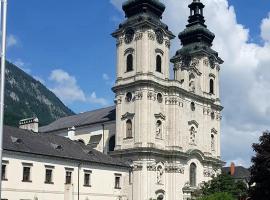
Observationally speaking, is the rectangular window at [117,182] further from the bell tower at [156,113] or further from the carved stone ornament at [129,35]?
the carved stone ornament at [129,35]

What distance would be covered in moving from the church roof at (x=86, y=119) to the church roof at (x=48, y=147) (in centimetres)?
1712

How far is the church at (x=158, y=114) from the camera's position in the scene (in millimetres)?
65375

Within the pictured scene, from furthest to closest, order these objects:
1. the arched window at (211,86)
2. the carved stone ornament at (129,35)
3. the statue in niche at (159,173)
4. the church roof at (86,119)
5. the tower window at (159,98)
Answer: the arched window at (211,86), the church roof at (86,119), the carved stone ornament at (129,35), the tower window at (159,98), the statue in niche at (159,173)

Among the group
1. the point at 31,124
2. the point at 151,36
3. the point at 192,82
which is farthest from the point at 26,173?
the point at 192,82

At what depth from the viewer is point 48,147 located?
54.1 metres

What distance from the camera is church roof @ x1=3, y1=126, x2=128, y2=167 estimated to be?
50.1 meters

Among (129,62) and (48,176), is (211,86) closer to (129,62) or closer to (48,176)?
(129,62)

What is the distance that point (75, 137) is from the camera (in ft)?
263

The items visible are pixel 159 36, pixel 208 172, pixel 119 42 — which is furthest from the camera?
pixel 208 172

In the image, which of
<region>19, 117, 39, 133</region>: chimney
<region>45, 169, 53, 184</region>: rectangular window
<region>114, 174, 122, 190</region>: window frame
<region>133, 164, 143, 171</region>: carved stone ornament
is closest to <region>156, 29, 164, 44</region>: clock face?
<region>133, 164, 143, 171</region>: carved stone ornament

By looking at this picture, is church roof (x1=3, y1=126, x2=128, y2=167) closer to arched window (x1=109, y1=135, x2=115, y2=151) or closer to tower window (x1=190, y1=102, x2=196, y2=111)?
arched window (x1=109, y1=135, x2=115, y2=151)

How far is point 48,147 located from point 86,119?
97.8 ft

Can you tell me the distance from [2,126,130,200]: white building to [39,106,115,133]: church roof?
17117 mm

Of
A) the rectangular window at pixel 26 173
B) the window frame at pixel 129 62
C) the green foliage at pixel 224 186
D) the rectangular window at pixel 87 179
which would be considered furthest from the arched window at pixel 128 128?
the rectangular window at pixel 26 173
